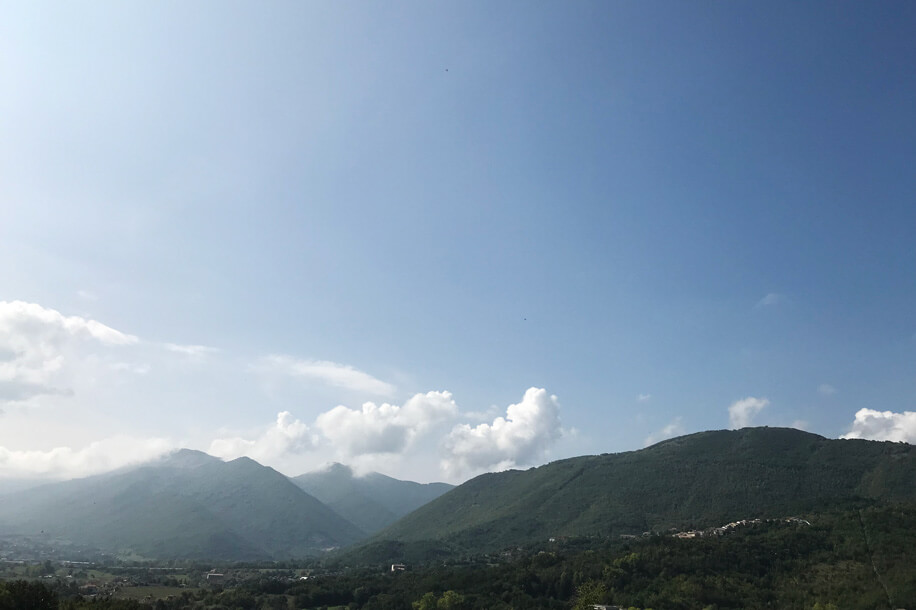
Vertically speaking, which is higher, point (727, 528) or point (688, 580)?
point (727, 528)

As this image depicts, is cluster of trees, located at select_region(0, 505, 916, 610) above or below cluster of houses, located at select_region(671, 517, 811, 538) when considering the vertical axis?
below

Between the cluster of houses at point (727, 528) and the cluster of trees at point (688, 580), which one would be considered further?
the cluster of houses at point (727, 528)

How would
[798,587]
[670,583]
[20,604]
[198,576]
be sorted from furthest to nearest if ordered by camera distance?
[198,576] → [670,583] → [798,587] → [20,604]

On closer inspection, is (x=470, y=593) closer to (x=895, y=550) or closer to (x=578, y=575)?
(x=578, y=575)

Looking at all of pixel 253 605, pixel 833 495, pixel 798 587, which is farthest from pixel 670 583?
pixel 833 495

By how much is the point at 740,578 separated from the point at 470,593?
44.9m

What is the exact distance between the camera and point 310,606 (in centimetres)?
10775

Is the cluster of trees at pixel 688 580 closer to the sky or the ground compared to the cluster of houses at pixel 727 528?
closer to the ground

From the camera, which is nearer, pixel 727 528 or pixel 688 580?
pixel 688 580

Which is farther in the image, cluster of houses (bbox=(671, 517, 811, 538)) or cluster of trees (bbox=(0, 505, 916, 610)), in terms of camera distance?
cluster of houses (bbox=(671, 517, 811, 538))

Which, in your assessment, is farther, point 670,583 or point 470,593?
point 470,593

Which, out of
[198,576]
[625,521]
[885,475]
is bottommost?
[198,576]

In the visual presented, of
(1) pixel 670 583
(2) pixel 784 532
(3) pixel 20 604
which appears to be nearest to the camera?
(3) pixel 20 604

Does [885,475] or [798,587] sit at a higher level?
[885,475]
